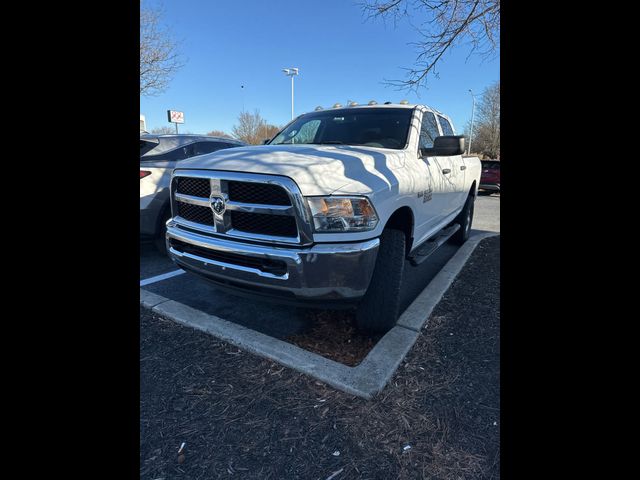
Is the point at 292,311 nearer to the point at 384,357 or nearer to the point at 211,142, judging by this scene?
the point at 384,357

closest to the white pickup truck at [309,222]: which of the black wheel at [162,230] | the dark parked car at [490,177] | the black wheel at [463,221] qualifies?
the black wheel at [162,230]

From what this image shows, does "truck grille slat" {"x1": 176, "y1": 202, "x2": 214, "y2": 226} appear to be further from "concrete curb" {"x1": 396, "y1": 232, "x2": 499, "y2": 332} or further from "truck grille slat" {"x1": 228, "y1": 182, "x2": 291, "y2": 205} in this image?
"concrete curb" {"x1": 396, "y1": 232, "x2": 499, "y2": 332}

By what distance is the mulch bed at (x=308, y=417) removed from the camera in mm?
1602

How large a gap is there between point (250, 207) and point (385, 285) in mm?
1126

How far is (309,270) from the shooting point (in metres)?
2.11

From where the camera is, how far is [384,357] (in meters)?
2.39

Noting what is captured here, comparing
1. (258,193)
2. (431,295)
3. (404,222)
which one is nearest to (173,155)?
(258,193)

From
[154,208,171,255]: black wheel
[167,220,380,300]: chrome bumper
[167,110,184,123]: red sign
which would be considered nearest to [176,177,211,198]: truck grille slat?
[167,220,380,300]: chrome bumper

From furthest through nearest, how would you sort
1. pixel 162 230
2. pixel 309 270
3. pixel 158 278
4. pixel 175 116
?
pixel 175 116 → pixel 162 230 → pixel 158 278 → pixel 309 270

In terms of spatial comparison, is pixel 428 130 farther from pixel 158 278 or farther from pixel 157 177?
pixel 158 278
